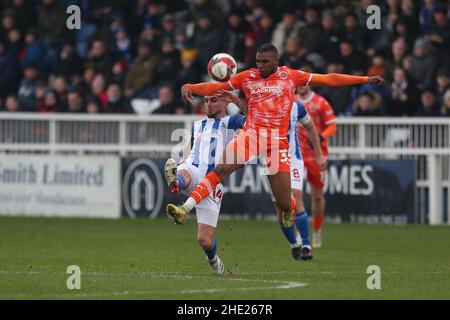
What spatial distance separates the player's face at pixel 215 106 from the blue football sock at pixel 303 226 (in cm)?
282

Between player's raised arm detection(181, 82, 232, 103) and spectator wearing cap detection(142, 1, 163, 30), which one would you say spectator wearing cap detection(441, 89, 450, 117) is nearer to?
spectator wearing cap detection(142, 1, 163, 30)

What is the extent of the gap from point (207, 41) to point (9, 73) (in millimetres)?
4554

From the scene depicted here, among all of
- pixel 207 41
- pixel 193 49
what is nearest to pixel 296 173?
pixel 207 41

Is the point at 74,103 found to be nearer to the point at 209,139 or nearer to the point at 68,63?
the point at 68,63

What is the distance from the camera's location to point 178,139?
21641 millimetres

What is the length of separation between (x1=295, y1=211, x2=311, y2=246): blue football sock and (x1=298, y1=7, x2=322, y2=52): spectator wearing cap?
25.6ft

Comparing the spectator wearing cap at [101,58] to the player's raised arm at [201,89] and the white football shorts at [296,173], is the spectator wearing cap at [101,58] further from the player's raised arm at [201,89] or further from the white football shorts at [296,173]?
the player's raised arm at [201,89]

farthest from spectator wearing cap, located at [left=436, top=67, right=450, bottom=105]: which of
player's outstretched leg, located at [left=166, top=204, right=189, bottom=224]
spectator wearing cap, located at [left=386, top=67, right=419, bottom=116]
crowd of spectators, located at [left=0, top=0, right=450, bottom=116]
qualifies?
player's outstretched leg, located at [left=166, top=204, right=189, bottom=224]

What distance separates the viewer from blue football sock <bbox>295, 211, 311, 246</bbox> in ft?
50.7

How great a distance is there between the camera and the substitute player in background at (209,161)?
12656 millimetres

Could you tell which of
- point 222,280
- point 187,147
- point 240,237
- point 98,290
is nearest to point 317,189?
point 240,237

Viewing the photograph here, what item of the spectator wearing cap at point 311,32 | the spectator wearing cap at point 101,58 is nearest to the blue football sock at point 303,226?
the spectator wearing cap at point 311,32

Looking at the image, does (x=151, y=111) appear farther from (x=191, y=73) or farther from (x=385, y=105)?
(x=385, y=105)
